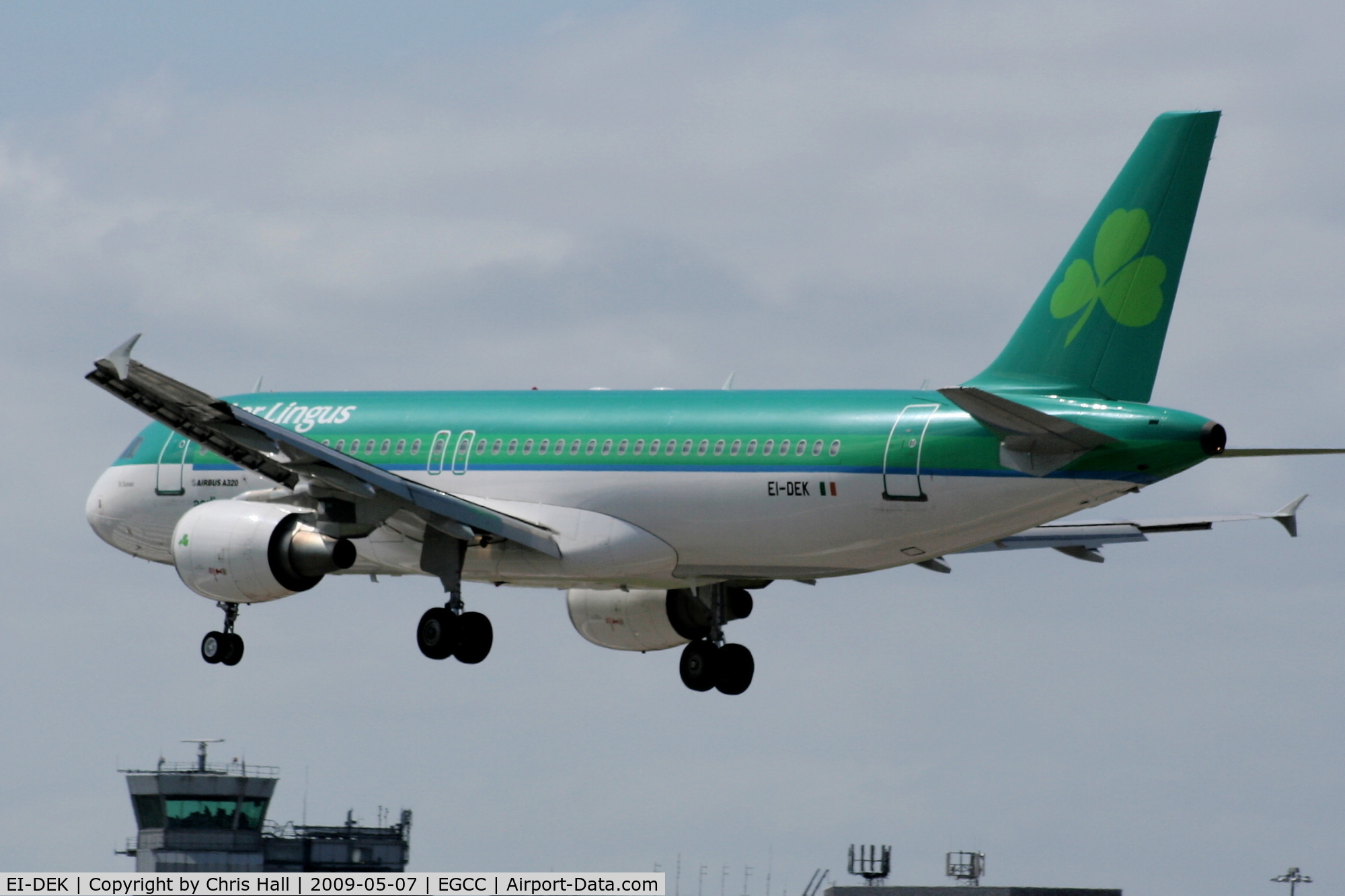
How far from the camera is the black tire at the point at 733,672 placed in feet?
155

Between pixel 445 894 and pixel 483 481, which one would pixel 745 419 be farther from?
pixel 445 894

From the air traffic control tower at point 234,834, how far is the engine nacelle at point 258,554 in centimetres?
2495

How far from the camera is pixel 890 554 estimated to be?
41.0 m

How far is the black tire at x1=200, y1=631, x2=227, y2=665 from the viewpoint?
47.9m

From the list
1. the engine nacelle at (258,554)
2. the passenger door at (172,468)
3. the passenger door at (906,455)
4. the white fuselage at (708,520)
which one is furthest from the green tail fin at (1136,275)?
the passenger door at (172,468)

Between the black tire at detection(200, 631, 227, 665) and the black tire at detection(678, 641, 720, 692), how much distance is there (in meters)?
8.98

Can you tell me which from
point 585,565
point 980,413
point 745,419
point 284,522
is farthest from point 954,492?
point 284,522

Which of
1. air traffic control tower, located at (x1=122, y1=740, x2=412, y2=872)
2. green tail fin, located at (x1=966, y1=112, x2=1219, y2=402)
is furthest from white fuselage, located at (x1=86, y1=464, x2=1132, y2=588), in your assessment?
air traffic control tower, located at (x1=122, y1=740, x2=412, y2=872)

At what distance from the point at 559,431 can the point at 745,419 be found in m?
4.14

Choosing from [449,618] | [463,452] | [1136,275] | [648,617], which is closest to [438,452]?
[463,452]

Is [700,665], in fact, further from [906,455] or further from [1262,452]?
[1262,452]

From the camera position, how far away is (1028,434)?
37594mm

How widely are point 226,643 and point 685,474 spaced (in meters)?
11.2

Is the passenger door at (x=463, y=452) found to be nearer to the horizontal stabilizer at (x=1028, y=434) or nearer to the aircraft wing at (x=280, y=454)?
the aircraft wing at (x=280, y=454)
